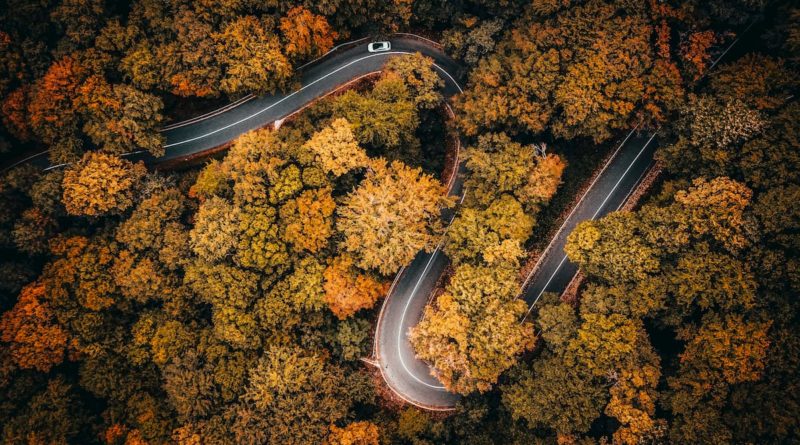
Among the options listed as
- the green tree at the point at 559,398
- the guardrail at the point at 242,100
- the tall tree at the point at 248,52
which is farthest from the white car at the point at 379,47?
the green tree at the point at 559,398

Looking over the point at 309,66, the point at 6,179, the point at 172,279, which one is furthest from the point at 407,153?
the point at 6,179

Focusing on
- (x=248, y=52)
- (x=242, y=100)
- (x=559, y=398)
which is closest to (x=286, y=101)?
(x=242, y=100)

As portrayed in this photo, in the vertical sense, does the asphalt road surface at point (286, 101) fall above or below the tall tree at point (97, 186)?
above

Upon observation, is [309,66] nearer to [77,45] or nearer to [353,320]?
[77,45]

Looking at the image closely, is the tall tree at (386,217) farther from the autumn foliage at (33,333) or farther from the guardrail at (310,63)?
the autumn foliage at (33,333)

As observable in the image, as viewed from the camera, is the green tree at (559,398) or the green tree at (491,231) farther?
the green tree at (491,231)

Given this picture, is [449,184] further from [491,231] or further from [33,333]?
[33,333]

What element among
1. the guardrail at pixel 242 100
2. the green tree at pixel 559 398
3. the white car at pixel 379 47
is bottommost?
the green tree at pixel 559 398
